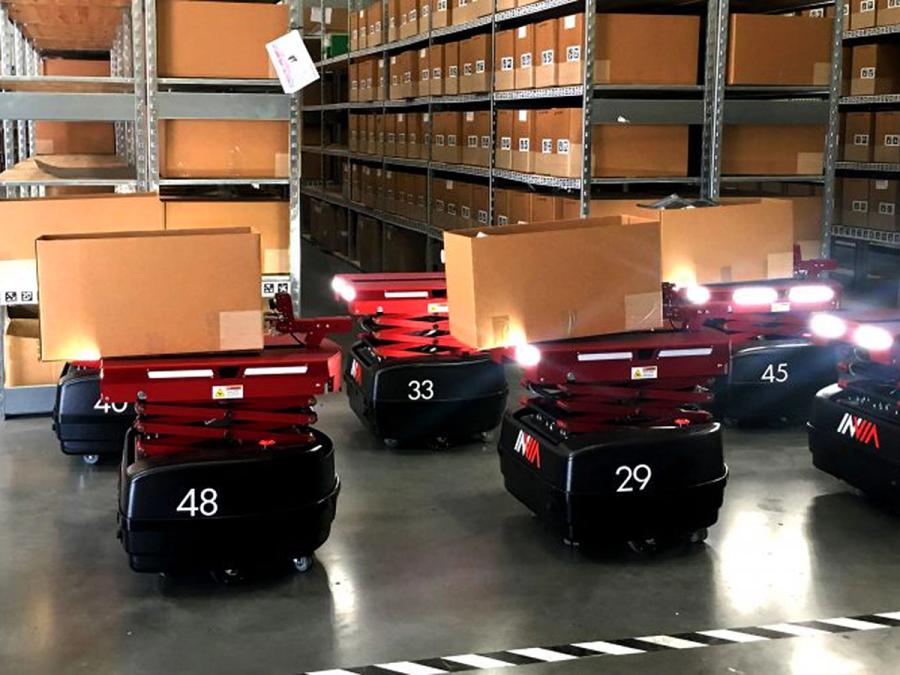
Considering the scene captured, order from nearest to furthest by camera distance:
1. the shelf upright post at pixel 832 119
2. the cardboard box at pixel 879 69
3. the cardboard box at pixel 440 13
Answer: the shelf upright post at pixel 832 119 < the cardboard box at pixel 879 69 < the cardboard box at pixel 440 13

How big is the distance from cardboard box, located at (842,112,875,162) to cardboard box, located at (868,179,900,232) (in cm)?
21

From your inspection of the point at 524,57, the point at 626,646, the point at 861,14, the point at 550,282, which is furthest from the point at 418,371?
the point at 861,14

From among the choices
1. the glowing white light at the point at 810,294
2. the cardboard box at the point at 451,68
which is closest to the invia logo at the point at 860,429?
the glowing white light at the point at 810,294

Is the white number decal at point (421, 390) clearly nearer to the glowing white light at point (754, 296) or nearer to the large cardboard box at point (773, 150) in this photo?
the glowing white light at point (754, 296)

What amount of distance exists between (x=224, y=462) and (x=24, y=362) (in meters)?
2.69

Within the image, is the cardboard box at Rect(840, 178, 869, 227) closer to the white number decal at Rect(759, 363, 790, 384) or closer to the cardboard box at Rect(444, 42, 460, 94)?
the white number decal at Rect(759, 363, 790, 384)

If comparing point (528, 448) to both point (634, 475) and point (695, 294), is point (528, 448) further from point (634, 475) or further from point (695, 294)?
point (695, 294)

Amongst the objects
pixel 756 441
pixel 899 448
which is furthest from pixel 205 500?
pixel 756 441

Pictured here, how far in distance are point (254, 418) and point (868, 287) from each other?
21.4 ft

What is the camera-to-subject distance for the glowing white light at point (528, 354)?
12.8 ft

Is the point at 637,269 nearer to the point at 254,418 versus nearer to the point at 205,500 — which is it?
the point at 254,418

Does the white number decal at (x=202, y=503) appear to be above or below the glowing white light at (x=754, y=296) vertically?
below

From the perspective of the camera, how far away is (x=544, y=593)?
370 cm

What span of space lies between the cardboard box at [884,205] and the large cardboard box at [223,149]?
4282mm
